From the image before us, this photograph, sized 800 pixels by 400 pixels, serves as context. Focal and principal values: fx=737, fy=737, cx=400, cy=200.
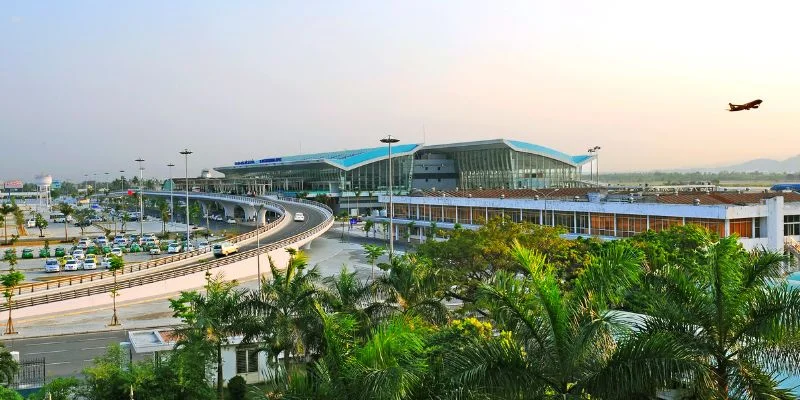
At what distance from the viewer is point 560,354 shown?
10.1m

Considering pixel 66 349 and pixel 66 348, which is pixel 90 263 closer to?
pixel 66 348

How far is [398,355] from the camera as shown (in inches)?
428

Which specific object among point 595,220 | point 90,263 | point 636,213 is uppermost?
point 636,213

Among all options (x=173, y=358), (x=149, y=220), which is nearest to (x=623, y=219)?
(x=173, y=358)

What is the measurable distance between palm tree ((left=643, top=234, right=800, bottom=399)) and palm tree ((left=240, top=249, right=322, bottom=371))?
9200mm

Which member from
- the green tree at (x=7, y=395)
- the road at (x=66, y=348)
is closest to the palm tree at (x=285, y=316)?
the green tree at (x=7, y=395)

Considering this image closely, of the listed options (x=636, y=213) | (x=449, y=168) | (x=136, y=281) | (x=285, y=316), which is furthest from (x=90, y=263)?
(x=449, y=168)

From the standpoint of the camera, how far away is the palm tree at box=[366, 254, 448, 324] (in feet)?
60.4

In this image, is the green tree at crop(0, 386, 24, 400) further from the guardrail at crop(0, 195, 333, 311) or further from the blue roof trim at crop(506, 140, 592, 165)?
the blue roof trim at crop(506, 140, 592, 165)

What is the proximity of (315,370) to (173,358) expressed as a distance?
23.6 ft

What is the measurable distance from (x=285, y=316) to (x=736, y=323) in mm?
12068

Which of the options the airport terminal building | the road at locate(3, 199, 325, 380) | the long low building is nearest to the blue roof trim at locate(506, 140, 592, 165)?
the airport terminal building

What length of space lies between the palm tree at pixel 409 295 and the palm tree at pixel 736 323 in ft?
27.1

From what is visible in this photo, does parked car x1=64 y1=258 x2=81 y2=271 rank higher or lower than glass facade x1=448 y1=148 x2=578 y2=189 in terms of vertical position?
lower
